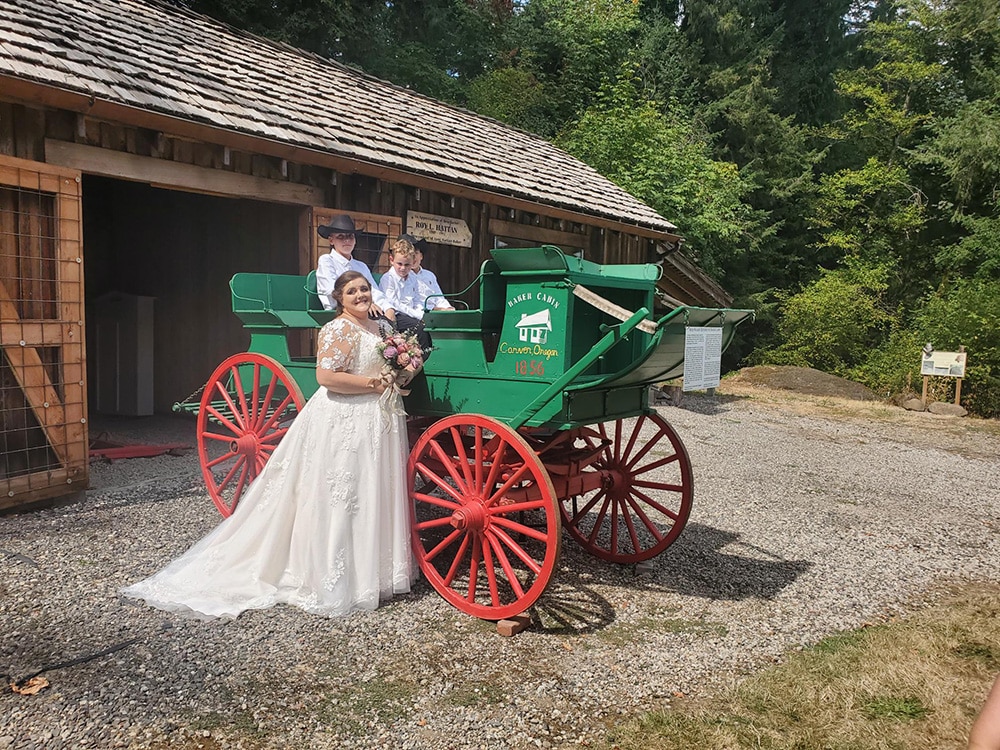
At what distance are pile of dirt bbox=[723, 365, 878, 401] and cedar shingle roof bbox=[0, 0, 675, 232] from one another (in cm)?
594

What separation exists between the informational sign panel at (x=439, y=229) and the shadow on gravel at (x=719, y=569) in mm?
4751

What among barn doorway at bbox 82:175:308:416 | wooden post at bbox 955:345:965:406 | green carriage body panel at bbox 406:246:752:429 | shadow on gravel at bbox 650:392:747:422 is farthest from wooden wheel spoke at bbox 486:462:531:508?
wooden post at bbox 955:345:965:406

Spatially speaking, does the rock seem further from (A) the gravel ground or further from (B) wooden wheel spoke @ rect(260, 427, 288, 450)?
(B) wooden wheel spoke @ rect(260, 427, 288, 450)

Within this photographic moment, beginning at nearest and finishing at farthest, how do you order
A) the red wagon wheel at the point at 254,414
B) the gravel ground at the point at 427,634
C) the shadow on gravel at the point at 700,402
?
the gravel ground at the point at 427,634, the red wagon wheel at the point at 254,414, the shadow on gravel at the point at 700,402

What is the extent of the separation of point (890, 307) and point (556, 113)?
11.3 m

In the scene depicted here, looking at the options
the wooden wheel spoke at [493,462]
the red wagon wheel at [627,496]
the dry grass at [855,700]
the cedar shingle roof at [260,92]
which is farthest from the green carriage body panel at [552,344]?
the cedar shingle roof at [260,92]

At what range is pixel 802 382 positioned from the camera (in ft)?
53.1

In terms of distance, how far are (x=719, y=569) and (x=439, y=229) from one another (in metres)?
5.55

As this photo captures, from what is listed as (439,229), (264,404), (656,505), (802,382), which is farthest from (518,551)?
(802,382)

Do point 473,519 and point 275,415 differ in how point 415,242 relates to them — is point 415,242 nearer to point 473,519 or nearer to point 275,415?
point 275,415

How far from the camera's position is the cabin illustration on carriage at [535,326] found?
3.73 metres

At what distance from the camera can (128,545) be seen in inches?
188

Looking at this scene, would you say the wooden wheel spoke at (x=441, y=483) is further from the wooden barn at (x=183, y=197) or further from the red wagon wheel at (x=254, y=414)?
the wooden barn at (x=183, y=197)

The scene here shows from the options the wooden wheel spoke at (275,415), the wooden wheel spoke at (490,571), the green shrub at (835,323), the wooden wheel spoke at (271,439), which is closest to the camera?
the wooden wheel spoke at (490,571)
